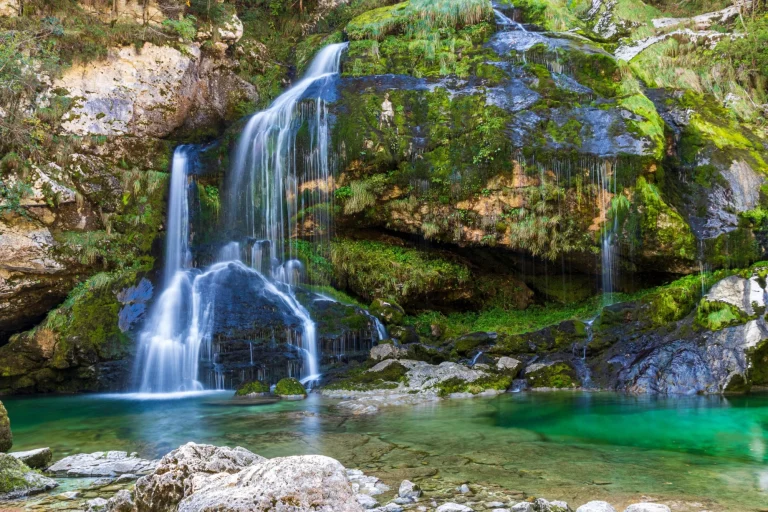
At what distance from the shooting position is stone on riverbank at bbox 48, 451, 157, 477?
5.61m

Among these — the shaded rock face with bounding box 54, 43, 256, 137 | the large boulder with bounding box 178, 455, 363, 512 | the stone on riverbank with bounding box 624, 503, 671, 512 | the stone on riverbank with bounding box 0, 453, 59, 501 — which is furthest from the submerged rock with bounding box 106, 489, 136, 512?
the shaded rock face with bounding box 54, 43, 256, 137

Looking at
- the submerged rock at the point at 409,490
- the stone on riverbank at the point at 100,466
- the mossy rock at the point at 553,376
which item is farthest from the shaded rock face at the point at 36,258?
the submerged rock at the point at 409,490

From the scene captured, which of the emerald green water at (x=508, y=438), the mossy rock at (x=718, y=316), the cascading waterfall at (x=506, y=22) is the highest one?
the cascading waterfall at (x=506, y=22)

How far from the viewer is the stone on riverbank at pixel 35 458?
572cm

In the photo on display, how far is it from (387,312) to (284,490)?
11301mm

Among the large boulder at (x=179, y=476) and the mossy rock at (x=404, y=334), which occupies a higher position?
the mossy rock at (x=404, y=334)

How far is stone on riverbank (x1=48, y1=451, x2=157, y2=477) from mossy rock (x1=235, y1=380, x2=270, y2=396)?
Answer: 562 centimetres

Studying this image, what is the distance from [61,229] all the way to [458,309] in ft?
37.3

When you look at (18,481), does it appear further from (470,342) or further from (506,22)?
(506,22)

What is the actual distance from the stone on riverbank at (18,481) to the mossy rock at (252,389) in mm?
6586

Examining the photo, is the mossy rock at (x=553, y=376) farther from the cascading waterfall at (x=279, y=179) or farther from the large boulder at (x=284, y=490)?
the large boulder at (x=284, y=490)

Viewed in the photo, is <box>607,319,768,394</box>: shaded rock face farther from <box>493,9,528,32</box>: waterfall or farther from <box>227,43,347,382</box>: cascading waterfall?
<box>493,9,528,32</box>: waterfall

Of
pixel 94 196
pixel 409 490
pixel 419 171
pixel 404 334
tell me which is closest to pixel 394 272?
pixel 404 334

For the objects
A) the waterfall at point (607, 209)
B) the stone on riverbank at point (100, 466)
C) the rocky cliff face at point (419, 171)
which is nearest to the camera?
the stone on riverbank at point (100, 466)
